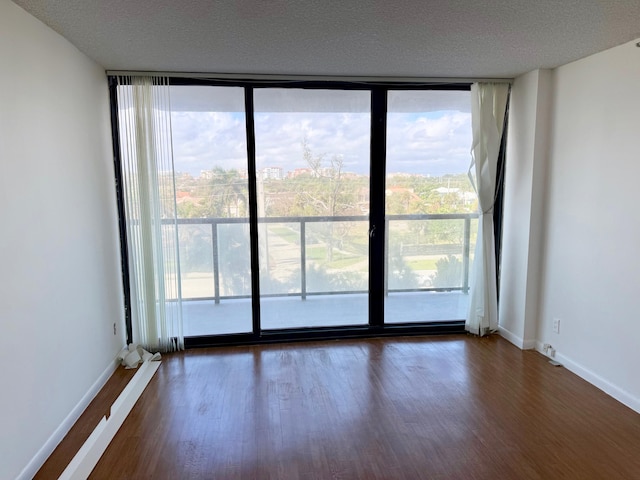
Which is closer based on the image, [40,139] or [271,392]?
[40,139]

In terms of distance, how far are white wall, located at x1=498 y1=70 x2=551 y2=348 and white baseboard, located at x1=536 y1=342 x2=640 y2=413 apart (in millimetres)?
379

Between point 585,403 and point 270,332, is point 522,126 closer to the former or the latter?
Answer: point 585,403

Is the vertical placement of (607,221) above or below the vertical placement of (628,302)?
above

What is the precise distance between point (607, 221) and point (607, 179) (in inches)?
11.6

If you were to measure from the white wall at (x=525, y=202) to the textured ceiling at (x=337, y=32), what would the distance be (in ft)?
1.07

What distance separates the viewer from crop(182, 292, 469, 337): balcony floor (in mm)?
3721

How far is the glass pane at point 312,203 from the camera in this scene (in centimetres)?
355

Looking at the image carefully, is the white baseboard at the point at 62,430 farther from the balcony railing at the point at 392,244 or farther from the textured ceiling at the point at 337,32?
the textured ceiling at the point at 337,32

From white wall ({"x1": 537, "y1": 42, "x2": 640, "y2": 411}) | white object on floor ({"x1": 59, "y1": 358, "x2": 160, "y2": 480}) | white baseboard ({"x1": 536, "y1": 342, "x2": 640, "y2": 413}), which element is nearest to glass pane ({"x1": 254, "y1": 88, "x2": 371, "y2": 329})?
white object on floor ({"x1": 59, "y1": 358, "x2": 160, "y2": 480})

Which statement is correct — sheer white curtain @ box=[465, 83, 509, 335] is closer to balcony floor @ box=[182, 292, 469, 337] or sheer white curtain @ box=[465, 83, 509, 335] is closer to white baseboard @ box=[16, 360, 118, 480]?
balcony floor @ box=[182, 292, 469, 337]

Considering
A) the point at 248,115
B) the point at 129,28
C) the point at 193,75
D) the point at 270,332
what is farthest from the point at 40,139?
the point at 270,332

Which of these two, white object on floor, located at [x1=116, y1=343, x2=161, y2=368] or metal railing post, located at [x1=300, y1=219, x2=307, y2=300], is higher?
metal railing post, located at [x1=300, y1=219, x2=307, y2=300]

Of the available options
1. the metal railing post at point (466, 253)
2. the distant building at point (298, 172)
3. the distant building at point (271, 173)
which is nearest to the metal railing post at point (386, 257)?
the metal railing post at point (466, 253)

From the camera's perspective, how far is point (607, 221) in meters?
2.76
